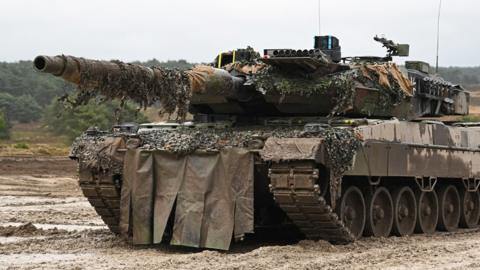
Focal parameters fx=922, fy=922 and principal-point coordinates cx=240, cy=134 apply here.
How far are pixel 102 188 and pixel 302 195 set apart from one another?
3374 mm

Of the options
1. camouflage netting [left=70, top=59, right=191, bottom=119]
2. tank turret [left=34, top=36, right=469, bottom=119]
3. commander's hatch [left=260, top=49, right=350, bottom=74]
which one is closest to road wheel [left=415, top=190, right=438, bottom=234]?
tank turret [left=34, top=36, right=469, bottom=119]

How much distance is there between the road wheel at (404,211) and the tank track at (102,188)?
4.51 metres

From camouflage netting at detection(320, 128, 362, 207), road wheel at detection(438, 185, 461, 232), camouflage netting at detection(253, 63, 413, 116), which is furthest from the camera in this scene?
road wheel at detection(438, 185, 461, 232)

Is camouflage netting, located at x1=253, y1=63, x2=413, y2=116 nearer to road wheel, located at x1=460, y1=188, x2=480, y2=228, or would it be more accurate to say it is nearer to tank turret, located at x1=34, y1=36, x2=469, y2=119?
tank turret, located at x1=34, y1=36, x2=469, y2=119

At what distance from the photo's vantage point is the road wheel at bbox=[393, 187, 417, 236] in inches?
593

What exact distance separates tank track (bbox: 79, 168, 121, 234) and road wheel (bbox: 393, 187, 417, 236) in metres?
4.51

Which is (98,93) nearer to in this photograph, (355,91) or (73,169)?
(355,91)

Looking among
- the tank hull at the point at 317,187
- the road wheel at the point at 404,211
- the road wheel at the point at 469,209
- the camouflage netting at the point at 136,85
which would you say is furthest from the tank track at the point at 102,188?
the road wheel at the point at 469,209

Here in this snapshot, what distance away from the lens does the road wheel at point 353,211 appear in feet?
44.7

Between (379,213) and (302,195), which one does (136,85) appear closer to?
(302,195)

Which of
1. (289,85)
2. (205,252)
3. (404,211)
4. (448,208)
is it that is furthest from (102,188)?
(448,208)

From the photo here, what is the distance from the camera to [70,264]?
11148mm

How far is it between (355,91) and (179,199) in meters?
3.13

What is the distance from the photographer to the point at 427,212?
16234 mm
